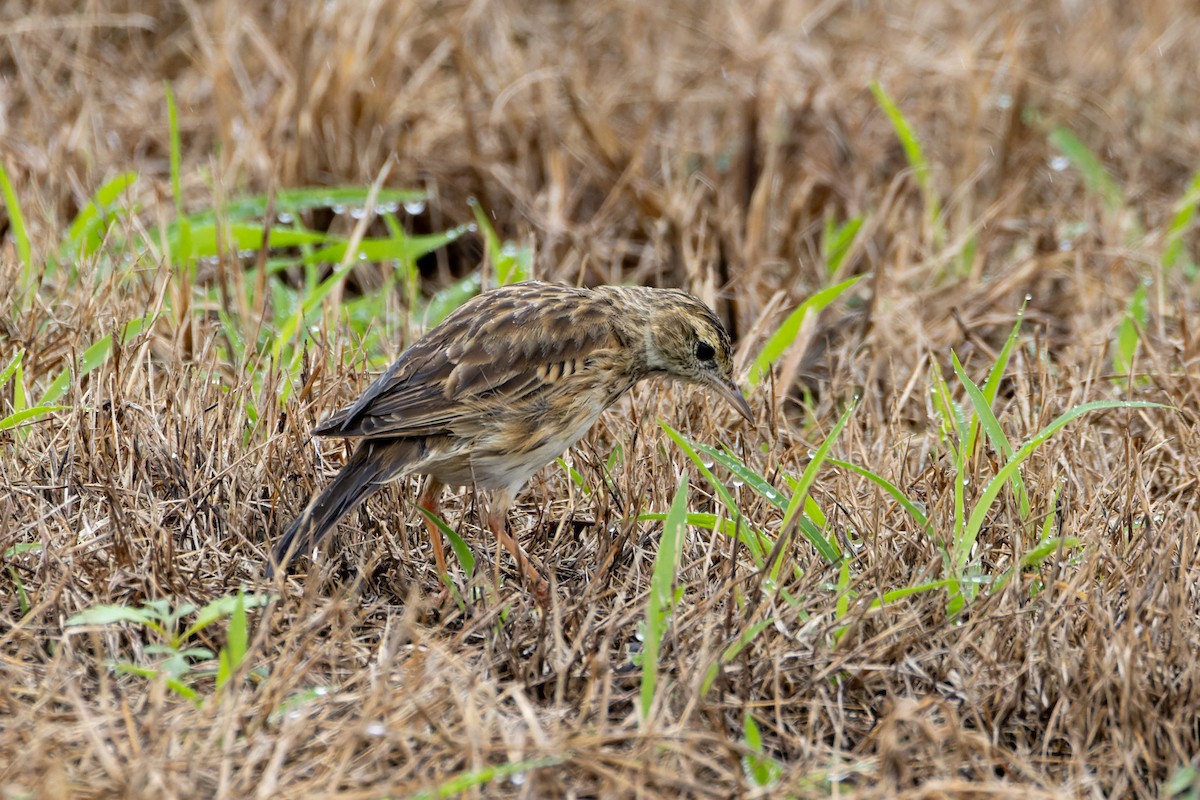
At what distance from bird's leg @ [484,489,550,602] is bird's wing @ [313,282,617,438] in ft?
0.80

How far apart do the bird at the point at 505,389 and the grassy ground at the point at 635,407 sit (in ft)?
0.62

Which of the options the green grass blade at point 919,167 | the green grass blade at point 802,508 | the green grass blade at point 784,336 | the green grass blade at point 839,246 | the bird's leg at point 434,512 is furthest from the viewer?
the green grass blade at point 919,167

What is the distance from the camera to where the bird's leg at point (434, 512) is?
4.13m

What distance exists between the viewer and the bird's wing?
4137 millimetres

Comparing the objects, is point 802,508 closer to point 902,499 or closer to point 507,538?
point 902,499

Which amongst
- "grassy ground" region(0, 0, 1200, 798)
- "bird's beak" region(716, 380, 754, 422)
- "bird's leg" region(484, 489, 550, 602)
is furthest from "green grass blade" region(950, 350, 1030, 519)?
"bird's leg" region(484, 489, 550, 602)

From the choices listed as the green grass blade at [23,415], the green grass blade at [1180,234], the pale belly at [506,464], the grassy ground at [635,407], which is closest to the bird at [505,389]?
the pale belly at [506,464]

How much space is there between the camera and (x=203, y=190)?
699cm

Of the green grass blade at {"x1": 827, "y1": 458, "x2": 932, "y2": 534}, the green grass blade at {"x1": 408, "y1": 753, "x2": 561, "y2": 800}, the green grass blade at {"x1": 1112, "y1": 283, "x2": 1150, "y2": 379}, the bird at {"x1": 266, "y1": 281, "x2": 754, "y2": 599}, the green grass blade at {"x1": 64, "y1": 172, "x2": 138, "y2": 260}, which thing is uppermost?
the green grass blade at {"x1": 64, "y1": 172, "x2": 138, "y2": 260}

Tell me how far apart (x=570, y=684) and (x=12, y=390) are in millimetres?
2197

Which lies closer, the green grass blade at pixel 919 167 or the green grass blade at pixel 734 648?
the green grass blade at pixel 734 648

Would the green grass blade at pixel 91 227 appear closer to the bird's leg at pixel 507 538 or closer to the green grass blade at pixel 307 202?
the green grass blade at pixel 307 202

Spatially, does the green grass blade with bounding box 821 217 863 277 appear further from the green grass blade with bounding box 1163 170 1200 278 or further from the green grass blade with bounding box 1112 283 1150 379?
the green grass blade with bounding box 1163 170 1200 278

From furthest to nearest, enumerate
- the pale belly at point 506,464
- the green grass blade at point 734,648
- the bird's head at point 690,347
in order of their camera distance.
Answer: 1. the bird's head at point 690,347
2. the pale belly at point 506,464
3. the green grass blade at point 734,648
